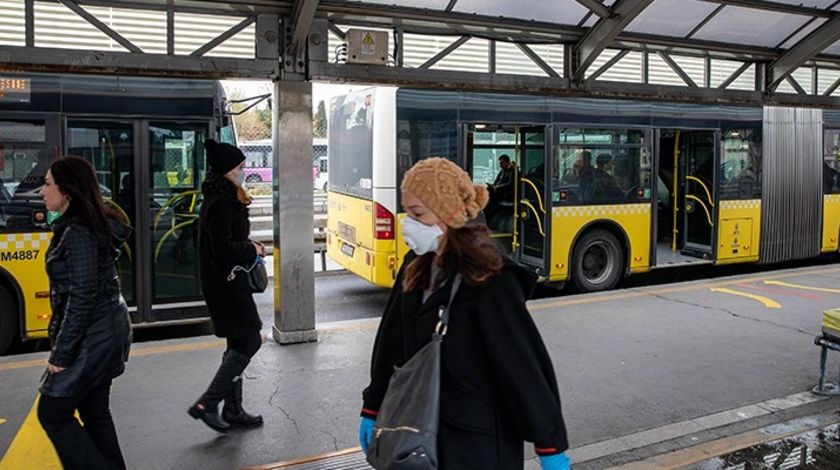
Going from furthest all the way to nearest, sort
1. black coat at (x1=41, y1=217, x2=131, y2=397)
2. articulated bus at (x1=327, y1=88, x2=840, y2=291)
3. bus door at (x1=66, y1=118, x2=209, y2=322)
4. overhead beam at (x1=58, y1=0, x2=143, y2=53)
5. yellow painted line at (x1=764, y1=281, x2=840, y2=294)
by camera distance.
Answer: yellow painted line at (x1=764, y1=281, x2=840, y2=294) → articulated bus at (x1=327, y1=88, x2=840, y2=291) → bus door at (x1=66, y1=118, x2=209, y2=322) → overhead beam at (x1=58, y1=0, x2=143, y2=53) → black coat at (x1=41, y1=217, x2=131, y2=397)

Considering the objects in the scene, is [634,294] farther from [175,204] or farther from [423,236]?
[423,236]

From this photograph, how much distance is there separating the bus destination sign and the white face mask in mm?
5331

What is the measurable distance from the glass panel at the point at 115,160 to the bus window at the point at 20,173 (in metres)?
0.28

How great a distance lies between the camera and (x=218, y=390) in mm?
4281

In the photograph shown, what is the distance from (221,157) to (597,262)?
668cm

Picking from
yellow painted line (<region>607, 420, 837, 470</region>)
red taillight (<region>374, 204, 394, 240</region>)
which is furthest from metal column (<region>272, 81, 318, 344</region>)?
yellow painted line (<region>607, 420, 837, 470</region>)

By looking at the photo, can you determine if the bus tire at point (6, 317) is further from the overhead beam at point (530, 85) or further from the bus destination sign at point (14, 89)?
the overhead beam at point (530, 85)

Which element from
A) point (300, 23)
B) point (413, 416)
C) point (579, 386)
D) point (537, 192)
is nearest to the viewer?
point (413, 416)

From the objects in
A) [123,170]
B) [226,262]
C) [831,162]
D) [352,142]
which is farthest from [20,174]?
[831,162]

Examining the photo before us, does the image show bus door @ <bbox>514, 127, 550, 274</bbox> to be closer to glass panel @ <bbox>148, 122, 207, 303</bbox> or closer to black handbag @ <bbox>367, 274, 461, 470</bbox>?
glass panel @ <bbox>148, 122, 207, 303</bbox>

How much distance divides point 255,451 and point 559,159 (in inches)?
237

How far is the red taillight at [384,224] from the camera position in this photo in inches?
324

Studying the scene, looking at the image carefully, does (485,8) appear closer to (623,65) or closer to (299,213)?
(623,65)

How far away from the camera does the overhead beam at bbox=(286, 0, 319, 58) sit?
5621mm
